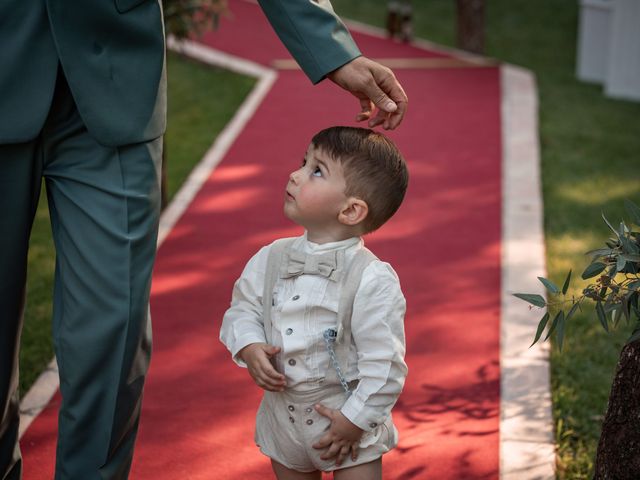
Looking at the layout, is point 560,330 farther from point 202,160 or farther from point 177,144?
point 177,144

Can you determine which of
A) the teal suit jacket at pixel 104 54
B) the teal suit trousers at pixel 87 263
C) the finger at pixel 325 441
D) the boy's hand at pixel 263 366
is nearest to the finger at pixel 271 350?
the boy's hand at pixel 263 366

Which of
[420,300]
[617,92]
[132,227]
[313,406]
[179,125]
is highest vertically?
[132,227]

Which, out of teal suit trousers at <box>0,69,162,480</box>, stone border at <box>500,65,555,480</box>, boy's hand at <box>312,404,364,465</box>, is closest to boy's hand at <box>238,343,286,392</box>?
boy's hand at <box>312,404,364,465</box>

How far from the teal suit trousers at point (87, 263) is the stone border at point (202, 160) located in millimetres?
1046

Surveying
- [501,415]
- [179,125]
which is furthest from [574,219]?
[179,125]

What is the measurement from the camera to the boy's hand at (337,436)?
8.83 ft

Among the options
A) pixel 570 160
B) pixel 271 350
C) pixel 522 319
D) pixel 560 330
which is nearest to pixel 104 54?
pixel 271 350

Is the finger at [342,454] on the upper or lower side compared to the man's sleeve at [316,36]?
lower

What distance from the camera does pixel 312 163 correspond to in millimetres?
2748

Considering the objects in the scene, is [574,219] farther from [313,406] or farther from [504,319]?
[313,406]

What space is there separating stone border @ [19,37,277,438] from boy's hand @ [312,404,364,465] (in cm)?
146

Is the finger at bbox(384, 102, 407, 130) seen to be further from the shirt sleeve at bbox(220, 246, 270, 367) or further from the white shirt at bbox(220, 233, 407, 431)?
the shirt sleeve at bbox(220, 246, 270, 367)

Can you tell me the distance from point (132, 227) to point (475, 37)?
897cm

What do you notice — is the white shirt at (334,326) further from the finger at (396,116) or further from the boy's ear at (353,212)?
the finger at (396,116)
